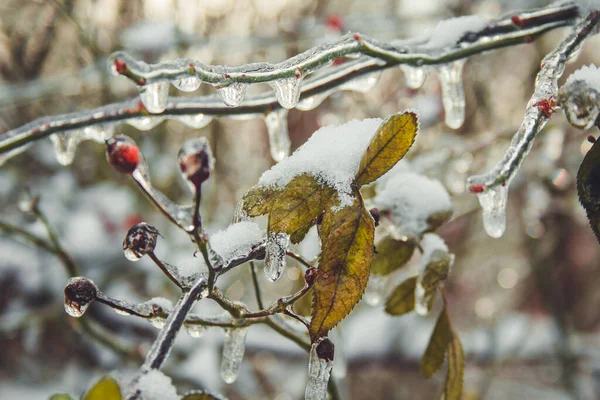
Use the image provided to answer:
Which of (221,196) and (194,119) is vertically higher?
(221,196)

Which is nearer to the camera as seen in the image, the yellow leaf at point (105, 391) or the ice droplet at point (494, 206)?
the ice droplet at point (494, 206)

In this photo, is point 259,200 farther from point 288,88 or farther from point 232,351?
point 232,351

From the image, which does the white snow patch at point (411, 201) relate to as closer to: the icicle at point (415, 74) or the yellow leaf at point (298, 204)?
the icicle at point (415, 74)

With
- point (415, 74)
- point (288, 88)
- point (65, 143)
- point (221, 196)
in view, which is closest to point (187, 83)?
point (288, 88)

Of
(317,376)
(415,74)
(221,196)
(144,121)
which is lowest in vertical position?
(317,376)

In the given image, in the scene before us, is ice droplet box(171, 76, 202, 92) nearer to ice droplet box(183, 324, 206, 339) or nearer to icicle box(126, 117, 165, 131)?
icicle box(126, 117, 165, 131)

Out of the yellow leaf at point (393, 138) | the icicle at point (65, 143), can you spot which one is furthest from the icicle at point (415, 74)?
the icicle at point (65, 143)
